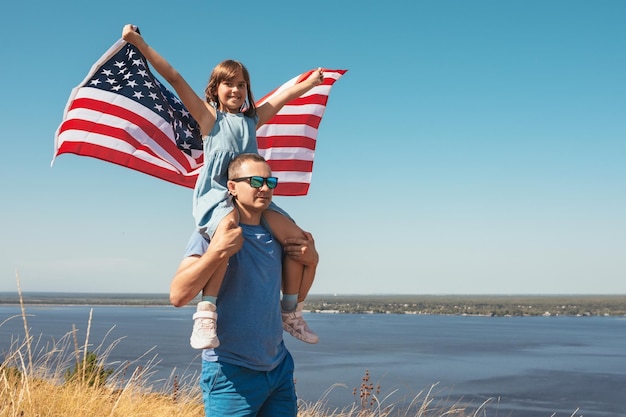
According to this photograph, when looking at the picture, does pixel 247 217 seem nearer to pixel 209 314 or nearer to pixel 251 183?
pixel 251 183

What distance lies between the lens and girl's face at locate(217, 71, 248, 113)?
3148 mm

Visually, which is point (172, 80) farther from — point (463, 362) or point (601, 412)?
point (463, 362)

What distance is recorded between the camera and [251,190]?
2.70 metres

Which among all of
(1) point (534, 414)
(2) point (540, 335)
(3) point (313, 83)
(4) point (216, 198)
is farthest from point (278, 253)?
(2) point (540, 335)

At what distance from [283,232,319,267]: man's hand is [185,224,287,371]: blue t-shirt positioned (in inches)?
3.8

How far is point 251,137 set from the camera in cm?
319

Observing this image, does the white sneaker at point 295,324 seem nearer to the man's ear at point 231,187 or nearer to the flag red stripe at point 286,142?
the man's ear at point 231,187

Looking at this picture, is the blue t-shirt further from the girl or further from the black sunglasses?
the black sunglasses

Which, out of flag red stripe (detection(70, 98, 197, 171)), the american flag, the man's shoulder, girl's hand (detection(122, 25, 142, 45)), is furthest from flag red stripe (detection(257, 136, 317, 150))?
the man's shoulder

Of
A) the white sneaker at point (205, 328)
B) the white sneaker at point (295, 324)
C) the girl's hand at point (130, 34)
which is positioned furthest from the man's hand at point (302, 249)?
the girl's hand at point (130, 34)

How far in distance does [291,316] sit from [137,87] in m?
2.15

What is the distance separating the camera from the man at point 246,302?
2518mm

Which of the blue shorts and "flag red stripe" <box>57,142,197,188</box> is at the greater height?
"flag red stripe" <box>57,142,197,188</box>

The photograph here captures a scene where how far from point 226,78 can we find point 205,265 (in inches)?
42.3
